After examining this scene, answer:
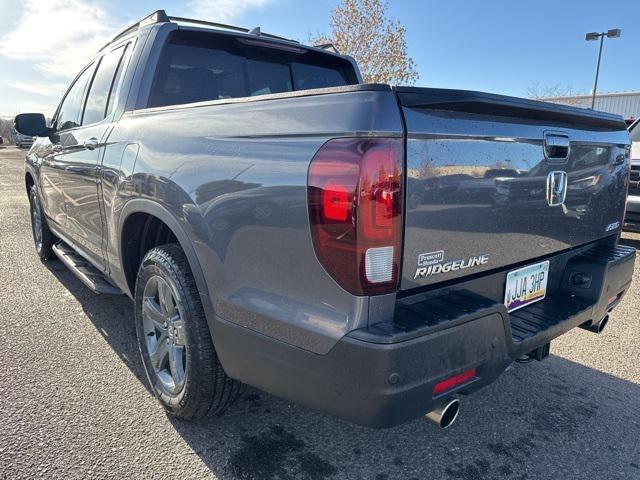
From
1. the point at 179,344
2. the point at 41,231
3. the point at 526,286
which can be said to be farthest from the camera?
the point at 41,231

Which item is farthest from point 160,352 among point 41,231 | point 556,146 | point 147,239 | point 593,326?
point 41,231

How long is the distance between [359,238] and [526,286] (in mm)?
1063

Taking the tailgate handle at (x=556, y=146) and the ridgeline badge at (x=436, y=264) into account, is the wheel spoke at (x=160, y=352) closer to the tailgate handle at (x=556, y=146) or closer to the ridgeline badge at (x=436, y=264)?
the ridgeline badge at (x=436, y=264)

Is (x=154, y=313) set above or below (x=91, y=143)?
below

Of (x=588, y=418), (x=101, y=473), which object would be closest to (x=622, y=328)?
(x=588, y=418)

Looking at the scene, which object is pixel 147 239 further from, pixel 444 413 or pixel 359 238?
pixel 444 413

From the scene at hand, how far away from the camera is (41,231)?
5238 mm

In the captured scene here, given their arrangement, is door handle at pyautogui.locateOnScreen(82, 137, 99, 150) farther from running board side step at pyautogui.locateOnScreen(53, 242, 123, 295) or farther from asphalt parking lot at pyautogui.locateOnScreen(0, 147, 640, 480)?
asphalt parking lot at pyautogui.locateOnScreen(0, 147, 640, 480)

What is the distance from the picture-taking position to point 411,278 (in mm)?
1643

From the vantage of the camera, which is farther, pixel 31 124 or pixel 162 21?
pixel 31 124

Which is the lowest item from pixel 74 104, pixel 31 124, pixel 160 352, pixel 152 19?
pixel 160 352

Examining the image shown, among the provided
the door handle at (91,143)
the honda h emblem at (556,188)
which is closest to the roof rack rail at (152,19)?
the door handle at (91,143)

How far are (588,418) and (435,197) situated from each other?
1.80 meters

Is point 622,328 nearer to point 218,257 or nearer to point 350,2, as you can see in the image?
point 218,257
